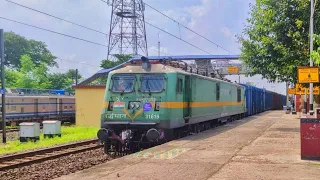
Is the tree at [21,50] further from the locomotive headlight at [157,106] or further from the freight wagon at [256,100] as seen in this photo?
the locomotive headlight at [157,106]

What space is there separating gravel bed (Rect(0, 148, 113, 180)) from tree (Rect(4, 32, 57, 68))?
6951cm

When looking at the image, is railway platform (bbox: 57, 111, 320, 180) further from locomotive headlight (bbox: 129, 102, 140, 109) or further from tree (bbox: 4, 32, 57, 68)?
tree (bbox: 4, 32, 57, 68)

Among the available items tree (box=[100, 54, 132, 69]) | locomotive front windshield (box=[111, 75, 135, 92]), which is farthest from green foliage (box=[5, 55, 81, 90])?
locomotive front windshield (box=[111, 75, 135, 92])

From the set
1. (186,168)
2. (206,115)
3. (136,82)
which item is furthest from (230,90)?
(186,168)

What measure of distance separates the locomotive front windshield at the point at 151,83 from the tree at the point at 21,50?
6969cm

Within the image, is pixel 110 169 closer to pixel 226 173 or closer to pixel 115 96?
pixel 226 173

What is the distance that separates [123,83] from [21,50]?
233 ft

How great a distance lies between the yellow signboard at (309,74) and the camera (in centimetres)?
1278

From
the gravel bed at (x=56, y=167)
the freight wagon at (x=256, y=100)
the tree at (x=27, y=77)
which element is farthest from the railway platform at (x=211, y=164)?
the tree at (x=27, y=77)

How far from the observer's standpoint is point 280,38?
20.7m

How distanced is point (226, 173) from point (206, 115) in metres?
10.1

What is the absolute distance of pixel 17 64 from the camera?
82.1 m

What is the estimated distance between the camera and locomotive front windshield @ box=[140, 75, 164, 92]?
14125 mm

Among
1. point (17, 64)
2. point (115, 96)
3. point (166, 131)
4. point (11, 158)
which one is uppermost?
point (17, 64)
